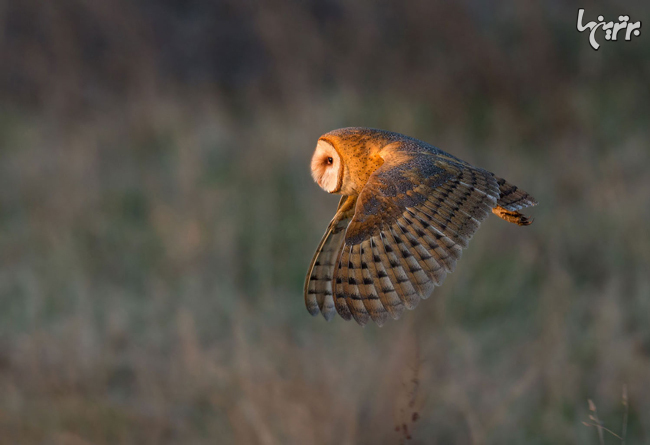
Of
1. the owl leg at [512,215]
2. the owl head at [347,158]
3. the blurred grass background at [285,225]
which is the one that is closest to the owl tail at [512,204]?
the owl leg at [512,215]

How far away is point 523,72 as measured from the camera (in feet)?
19.5

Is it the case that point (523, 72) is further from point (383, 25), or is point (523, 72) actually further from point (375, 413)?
point (375, 413)

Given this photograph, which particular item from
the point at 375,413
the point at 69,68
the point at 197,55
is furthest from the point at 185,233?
the point at 197,55

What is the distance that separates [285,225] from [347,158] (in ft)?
13.4

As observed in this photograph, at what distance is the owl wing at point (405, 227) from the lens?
1.08 m

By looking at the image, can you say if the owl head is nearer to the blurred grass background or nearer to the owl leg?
the owl leg

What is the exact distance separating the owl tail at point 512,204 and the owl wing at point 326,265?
284mm

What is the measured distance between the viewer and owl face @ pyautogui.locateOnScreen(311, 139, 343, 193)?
121 cm

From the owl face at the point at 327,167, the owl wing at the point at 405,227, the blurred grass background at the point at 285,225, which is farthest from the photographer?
the blurred grass background at the point at 285,225

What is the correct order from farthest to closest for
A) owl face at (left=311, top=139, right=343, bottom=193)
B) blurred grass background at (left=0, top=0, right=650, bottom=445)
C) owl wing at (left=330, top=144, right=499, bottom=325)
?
1. blurred grass background at (left=0, top=0, right=650, bottom=445)
2. owl face at (left=311, top=139, right=343, bottom=193)
3. owl wing at (left=330, top=144, right=499, bottom=325)

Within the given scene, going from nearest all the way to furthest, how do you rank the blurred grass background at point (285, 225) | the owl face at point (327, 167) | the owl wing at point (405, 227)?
the owl wing at point (405, 227), the owl face at point (327, 167), the blurred grass background at point (285, 225)

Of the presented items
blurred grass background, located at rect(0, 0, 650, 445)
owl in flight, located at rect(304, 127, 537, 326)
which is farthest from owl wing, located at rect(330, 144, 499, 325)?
blurred grass background, located at rect(0, 0, 650, 445)

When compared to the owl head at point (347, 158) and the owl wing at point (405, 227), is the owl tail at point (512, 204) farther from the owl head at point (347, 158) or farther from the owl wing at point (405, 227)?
the owl head at point (347, 158)

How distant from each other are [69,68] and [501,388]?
5.66 m
